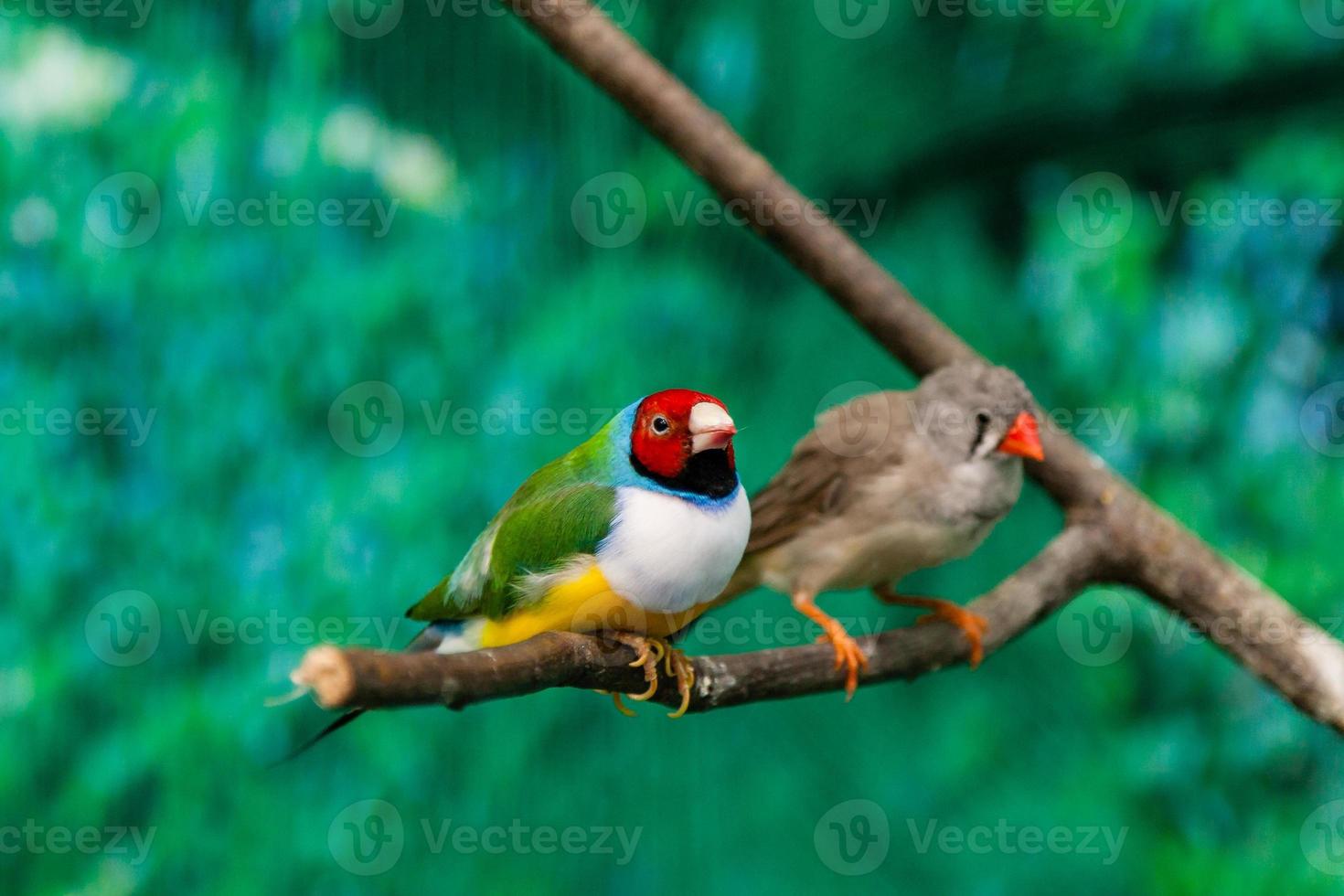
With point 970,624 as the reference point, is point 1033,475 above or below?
above

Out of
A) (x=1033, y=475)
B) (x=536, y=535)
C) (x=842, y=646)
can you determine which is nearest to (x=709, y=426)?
(x=536, y=535)

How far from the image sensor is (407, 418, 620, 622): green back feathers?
1363 millimetres

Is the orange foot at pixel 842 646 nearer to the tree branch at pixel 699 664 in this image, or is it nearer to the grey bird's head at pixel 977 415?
the tree branch at pixel 699 664

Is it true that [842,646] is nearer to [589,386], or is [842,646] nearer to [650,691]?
[650,691]

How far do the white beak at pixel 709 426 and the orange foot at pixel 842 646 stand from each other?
781 millimetres

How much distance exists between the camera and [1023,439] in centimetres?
209

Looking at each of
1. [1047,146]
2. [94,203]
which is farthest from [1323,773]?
[94,203]

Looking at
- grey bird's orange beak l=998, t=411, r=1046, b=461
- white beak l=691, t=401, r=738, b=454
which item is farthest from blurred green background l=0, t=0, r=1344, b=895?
white beak l=691, t=401, r=738, b=454

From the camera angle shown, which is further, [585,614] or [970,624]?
[970,624]

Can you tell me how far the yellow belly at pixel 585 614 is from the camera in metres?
1.36

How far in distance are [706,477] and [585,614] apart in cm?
21

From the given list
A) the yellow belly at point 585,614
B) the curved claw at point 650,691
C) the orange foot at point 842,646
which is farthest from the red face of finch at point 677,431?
the orange foot at point 842,646

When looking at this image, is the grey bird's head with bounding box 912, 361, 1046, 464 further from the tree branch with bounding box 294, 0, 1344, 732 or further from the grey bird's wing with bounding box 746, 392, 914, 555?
the tree branch with bounding box 294, 0, 1344, 732

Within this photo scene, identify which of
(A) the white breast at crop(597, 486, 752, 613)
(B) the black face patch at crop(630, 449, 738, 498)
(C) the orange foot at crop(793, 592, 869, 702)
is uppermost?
(B) the black face patch at crop(630, 449, 738, 498)
